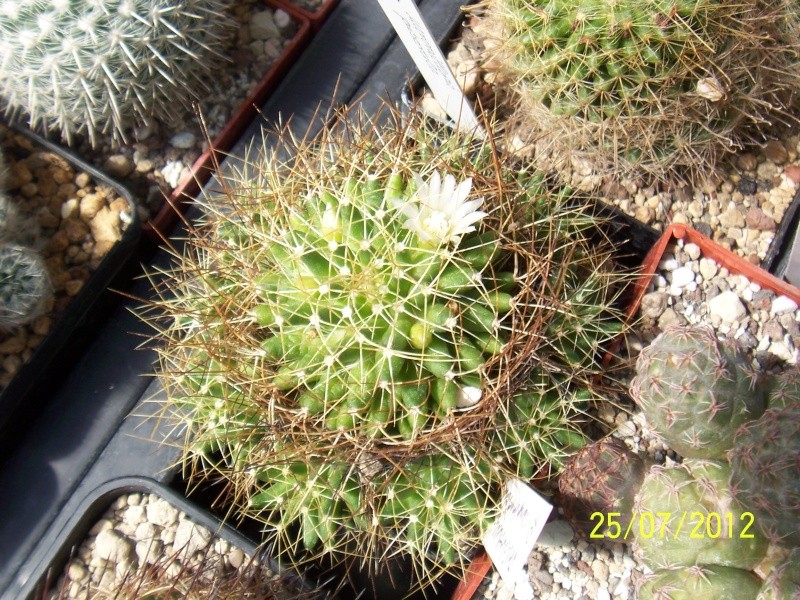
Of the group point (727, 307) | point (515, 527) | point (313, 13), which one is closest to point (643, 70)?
point (727, 307)

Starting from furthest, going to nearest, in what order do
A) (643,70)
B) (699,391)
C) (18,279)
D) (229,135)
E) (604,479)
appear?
1. (229,135)
2. (18,279)
3. (643,70)
4. (604,479)
5. (699,391)

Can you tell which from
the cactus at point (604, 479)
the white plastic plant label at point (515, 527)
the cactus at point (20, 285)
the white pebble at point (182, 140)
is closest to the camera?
the white plastic plant label at point (515, 527)

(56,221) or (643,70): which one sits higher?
(56,221)

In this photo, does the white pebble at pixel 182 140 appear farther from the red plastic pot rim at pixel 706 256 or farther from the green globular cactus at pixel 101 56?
the red plastic pot rim at pixel 706 256

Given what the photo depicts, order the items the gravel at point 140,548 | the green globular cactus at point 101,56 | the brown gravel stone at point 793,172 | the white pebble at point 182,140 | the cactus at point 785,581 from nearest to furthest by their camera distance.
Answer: the cactus at point 785,581
the gravel at point 140,548
the green globular cactus at point 101,56
the brown gravel stone at point 793,172
the white pebble at point 182,140

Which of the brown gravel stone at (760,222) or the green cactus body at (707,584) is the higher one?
the green cactus body at (707,584)

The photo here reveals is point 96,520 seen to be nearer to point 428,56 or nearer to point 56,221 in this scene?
point 56,221

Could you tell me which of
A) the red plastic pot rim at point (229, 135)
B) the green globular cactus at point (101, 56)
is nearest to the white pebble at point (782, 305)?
the red plastic pot rim at point (229, 135)

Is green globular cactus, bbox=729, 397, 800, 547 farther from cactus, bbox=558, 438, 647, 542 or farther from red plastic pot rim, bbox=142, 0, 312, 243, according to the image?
red plastic pot rim, bbox=142, 0, 312, 243
